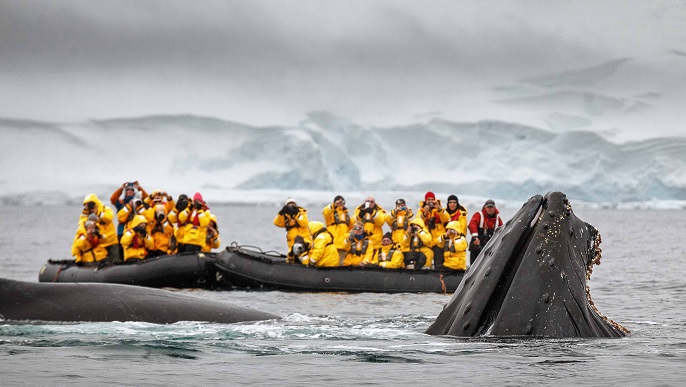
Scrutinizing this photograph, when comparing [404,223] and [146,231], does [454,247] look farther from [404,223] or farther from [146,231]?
[146,231]

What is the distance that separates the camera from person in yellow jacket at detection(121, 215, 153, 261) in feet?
69.5

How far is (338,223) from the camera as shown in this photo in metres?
20.3

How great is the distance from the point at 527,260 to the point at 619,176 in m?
83.7

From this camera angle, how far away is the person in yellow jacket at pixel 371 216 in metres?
20.3

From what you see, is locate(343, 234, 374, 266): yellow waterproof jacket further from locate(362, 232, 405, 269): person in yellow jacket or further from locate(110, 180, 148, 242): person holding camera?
locate(110, 180, 148, 242): person holding camera

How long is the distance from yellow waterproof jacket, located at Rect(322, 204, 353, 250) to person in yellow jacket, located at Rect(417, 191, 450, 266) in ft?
4.81

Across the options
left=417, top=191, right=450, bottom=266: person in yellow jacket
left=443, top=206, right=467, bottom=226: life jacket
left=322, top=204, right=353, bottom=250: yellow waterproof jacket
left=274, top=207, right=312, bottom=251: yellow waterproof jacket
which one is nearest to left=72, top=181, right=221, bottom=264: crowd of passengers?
left=274, top=207, right=312, bottom=251: yellow waterproof jacket

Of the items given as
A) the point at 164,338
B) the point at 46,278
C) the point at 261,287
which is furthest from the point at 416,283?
the point at 164,338

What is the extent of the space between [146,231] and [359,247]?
183 inches

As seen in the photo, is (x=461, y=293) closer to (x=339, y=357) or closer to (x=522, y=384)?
(x=522, y=384)

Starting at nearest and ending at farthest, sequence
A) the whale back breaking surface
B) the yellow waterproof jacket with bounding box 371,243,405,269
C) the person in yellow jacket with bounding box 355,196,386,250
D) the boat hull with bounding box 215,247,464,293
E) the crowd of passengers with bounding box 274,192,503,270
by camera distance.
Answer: the whale back breaking surface
the boat hull with bounding box 215,247,464,293
the crowd of passengers with bounding box 274,192,503,270
the yellow waterproof jacket with bounding box 371,243,405,269
the person in yellow jacket with bounding box 355,196,386,250

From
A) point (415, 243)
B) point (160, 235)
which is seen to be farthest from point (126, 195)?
point (415, 243)

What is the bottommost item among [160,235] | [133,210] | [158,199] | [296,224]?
[160,235]

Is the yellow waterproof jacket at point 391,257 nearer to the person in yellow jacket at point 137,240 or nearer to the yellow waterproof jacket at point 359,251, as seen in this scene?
the yellow waterproof jacket at point 359,251
